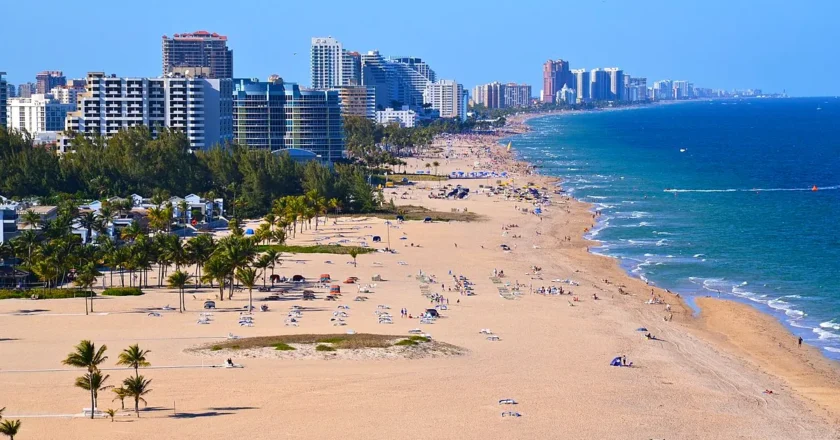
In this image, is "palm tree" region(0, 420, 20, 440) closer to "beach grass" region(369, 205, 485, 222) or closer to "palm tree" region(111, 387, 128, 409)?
"palm tree" region(111, 387, 128, 409)

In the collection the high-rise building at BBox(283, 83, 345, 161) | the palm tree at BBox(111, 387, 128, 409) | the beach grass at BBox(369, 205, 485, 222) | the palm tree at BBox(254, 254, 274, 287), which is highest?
the high-rise building at BBox(283, 83, 345, 161)

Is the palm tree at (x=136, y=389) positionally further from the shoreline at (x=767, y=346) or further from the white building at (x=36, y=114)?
the white building at (x=36, y=114)

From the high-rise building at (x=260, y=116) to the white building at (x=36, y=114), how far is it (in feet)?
158

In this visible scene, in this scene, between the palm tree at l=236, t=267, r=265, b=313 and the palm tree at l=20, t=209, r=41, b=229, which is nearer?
the palm tree at l=236, t=267, r=265, b=313

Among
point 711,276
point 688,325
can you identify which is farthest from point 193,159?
point 688,325

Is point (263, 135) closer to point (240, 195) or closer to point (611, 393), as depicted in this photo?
point (240, 195)

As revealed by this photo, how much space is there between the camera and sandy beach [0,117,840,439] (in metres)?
35.5

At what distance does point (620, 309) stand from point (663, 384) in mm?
15048

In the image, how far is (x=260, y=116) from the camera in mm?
132500

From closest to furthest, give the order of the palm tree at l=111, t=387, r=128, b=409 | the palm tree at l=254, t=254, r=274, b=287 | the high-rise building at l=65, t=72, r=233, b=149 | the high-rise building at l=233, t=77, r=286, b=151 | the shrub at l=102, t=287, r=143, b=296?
1. the palm tree at l=111, t=387, r=128, b=409
2. the shrub at l=102, t=287, r=143, b=296
3. the palm tree at l=254, t=254, r=274, b=287
4. the high-rise building at l=65, t=72, r=233, b=149
5. the high-rise building at l=233, t=77, r=286, b=151

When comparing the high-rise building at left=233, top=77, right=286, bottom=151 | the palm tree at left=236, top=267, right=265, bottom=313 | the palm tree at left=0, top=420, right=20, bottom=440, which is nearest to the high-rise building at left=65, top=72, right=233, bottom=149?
the high-rise building at left=233, top=77, right=286, bottom=151

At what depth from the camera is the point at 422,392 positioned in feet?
128

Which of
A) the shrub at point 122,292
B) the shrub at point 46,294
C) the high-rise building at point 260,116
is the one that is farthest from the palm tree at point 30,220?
the high-rise building at point 260,116

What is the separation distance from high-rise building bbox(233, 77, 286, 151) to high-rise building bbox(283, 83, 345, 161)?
0.85 meters
